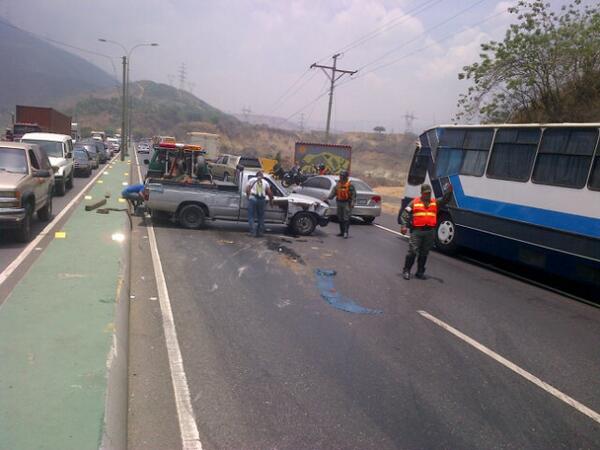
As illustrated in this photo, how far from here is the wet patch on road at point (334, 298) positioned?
7.49m

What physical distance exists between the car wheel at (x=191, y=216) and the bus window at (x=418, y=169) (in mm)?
5760

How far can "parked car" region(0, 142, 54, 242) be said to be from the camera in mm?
9609

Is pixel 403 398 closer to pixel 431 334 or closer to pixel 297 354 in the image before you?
pixel 297 354

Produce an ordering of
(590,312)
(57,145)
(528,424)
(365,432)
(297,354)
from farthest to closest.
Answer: (57,145) → (590,312) → (297,354) → (528,424) → (365,432)

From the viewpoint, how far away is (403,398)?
15.7 ft

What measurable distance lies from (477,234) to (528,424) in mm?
7694

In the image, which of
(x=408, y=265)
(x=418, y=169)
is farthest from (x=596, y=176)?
(x=418, y=169)

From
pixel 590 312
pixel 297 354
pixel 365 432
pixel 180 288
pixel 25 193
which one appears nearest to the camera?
pixel 365 432

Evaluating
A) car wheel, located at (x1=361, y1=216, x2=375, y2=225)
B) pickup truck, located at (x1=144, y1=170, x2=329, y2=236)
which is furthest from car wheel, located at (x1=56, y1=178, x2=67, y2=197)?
car wheel, located at (x1=361, y1=216, x2=375, y2=225)

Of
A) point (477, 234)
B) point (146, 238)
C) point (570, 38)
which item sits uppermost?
point (570, 38)

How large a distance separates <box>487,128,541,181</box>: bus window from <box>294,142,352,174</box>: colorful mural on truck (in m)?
21.6

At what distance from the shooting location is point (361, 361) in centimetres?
560

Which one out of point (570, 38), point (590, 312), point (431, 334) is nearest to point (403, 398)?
point (431, 334)

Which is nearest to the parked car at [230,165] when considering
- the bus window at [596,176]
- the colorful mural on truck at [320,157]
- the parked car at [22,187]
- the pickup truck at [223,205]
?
the colorful mural on truck at [320,157]
